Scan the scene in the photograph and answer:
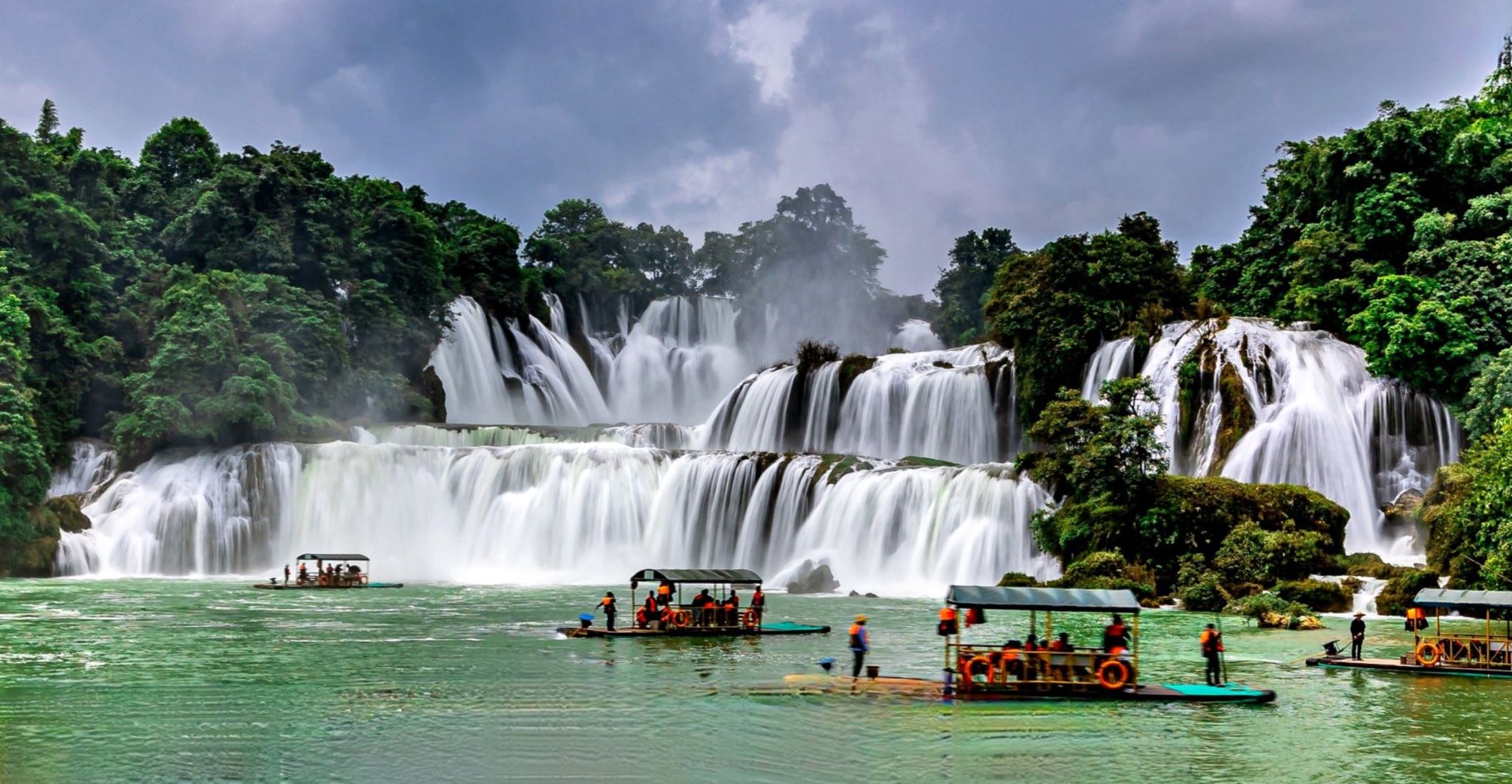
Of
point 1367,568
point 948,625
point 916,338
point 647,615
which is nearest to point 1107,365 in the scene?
point 1367,568

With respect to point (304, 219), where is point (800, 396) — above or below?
below

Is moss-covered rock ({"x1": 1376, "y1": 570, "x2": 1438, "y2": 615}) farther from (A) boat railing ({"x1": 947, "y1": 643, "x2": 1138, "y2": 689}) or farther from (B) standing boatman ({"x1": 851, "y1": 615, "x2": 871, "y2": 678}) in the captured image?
(B) standing boatman ({"x1": 851, "y1": 615, "x2": 871, "y2": 678})

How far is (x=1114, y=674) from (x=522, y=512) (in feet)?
126

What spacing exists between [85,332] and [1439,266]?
55.8 meters

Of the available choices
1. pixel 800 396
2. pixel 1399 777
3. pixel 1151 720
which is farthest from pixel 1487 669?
pixel 800 396

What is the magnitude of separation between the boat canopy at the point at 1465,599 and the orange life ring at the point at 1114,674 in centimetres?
657

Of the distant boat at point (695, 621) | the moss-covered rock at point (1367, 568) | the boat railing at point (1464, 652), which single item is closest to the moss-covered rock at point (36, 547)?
the distant boat at point (695, 621)

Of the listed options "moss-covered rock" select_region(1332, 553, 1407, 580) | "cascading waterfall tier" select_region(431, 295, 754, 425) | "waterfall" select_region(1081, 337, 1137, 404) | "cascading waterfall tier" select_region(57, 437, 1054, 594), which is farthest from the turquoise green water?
"cascading waterfall tier" select_region(431, 295, 754, 425)

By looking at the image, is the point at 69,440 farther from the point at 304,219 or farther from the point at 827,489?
the point at 827,489

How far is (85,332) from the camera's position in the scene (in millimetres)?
60562

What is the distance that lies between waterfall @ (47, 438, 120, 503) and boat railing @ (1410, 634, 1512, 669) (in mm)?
51908

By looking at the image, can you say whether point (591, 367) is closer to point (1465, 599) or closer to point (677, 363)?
point (677, 363)

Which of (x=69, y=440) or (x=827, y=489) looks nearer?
(x=827, y=489)

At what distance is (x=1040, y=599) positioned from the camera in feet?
70.7
